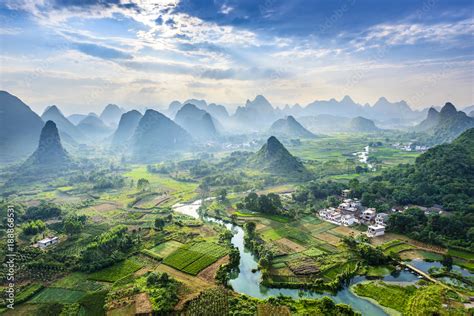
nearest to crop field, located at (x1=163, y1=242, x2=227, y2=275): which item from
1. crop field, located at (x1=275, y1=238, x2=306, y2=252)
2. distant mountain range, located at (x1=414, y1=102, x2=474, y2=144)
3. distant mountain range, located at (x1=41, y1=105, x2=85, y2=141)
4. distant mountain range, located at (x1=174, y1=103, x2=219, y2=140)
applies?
crop field, located at (x1=275, y1=238, x2=306, y2=252)

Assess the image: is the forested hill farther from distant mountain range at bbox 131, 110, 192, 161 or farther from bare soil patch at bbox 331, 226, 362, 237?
distant mountain range at bbox 131, 110, 192, 161

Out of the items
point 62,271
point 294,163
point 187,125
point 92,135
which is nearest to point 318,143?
point 294,163

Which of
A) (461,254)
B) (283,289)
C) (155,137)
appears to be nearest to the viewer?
(283,289)

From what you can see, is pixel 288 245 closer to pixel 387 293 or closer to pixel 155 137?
pixel 387 293

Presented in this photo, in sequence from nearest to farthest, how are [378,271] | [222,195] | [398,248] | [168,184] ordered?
1. [378,271]
2. [398,248]
3. [222,195]
4. [168,184]

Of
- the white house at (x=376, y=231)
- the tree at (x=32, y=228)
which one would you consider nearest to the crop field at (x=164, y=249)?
the tree at (x=32, y=228)

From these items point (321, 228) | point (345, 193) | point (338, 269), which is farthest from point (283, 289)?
point (345, 193)

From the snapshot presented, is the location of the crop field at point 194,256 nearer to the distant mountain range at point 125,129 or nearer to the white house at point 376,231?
the white house at point 376,231

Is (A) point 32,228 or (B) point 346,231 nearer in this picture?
(B) point 346,231
